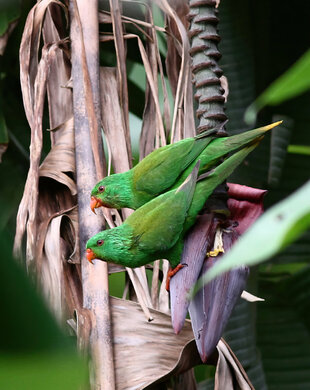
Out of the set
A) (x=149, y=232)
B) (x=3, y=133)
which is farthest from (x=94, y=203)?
(x=3, y=133)

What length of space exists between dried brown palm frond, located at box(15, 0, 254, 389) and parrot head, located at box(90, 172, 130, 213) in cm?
3

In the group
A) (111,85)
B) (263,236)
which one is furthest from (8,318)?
(111,85)

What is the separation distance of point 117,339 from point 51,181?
42cm

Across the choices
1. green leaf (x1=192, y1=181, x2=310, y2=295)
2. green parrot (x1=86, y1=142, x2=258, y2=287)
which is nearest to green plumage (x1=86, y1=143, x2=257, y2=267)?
green parrot (x1=86, y1=142, x2=258, y2=287)

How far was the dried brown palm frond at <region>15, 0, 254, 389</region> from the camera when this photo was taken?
3.72 feet

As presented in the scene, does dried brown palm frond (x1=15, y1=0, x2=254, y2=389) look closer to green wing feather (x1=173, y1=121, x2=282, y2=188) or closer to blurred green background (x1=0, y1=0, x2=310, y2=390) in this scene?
green wing feather (x1=173, y1=121, x2=282, y2=188)

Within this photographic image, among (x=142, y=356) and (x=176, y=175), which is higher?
(x=176, y=175)

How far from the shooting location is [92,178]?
132cm

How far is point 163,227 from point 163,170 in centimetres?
17

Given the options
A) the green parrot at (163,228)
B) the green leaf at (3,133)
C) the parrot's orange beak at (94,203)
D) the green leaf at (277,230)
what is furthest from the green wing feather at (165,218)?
the green leaf at (277,230)

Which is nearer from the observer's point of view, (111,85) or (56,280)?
(56,280)

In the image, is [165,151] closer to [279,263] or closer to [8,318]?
[279,263]

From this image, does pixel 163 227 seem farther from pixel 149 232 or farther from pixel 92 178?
pixel 92 178

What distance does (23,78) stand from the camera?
1397 mm
